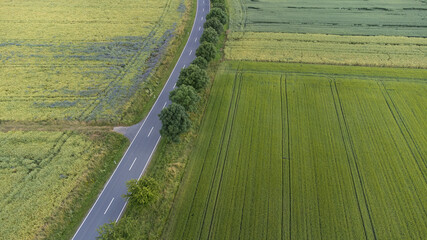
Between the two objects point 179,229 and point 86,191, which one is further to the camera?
point 86,191

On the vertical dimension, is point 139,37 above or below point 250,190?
above

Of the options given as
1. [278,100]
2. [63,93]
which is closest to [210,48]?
[278,100]

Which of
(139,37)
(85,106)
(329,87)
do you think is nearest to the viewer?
(85,106)

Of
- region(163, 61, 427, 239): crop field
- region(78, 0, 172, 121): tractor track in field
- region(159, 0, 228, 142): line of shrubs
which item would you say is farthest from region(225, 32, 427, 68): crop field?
region(78, 0, 172, 121): tractor track in field

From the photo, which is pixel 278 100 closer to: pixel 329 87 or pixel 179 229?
pixel 329 87

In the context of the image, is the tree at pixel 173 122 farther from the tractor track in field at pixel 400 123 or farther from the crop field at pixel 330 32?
the tractor track in field at pixel 400 123

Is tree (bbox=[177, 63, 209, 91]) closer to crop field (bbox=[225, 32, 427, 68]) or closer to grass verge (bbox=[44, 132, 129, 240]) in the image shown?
grass verge (bbox=[44, 132, 129, 240])

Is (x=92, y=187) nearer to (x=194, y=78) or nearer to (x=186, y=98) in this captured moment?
(x=186, y=98)

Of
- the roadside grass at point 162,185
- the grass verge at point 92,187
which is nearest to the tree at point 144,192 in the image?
the roadside grass at point 162,185
